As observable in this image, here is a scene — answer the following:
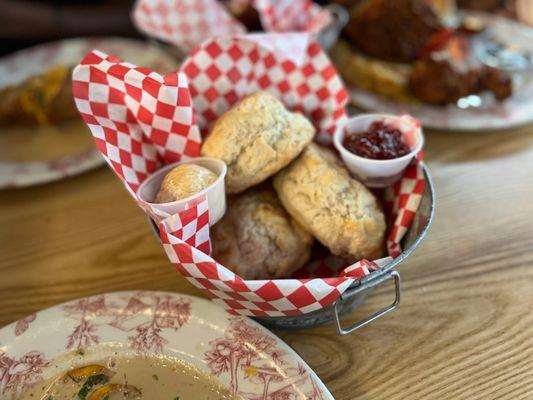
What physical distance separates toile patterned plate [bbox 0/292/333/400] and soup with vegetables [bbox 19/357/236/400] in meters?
0.02

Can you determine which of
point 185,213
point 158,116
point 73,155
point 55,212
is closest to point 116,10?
point 73,155

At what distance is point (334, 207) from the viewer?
106cm

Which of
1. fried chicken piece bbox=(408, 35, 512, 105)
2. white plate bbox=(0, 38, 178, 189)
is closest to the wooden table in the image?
fried chicken piece bbox=(408, 35, 512, 105)

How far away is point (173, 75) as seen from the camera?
1.08 metres

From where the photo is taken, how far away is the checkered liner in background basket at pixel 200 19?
5.61 ft

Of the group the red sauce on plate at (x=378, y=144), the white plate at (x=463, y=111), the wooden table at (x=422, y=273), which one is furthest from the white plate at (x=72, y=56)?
the red sauce on plate at (x=378, y=144)

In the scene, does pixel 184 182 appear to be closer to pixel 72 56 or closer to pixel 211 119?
pixel 211 119

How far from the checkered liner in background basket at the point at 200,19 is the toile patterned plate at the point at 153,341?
1025mm

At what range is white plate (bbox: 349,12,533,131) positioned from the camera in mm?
1680

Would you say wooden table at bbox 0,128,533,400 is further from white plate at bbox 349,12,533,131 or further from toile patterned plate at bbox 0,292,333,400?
toile patterned plate at bbox 0,292,333,400

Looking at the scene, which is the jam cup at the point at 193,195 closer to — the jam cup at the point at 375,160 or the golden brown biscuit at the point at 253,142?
the golden brown biscuit at the point at 253,142

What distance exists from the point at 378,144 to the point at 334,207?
0.68 ft

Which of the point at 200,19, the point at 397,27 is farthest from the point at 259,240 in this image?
the point at 397,27

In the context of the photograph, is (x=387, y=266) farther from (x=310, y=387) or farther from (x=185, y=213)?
(x=185, y=213)
